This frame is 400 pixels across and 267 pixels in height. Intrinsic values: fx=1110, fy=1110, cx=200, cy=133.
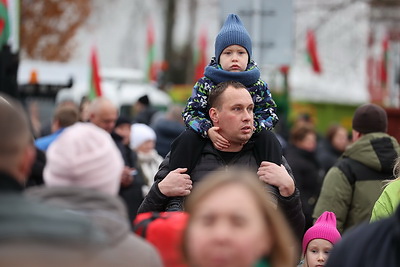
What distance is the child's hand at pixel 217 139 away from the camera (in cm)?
662

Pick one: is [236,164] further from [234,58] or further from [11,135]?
[11,135]

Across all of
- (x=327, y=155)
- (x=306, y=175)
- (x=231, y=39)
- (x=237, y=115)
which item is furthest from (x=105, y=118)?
(x=327, y=155)

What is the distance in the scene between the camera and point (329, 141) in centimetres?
1680

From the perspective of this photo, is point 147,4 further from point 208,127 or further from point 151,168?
point 208,127

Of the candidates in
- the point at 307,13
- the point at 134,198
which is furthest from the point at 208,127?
the point at 307,13

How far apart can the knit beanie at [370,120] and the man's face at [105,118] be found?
2658mm

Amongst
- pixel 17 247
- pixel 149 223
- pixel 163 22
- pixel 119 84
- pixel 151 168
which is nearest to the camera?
pixel 17 247

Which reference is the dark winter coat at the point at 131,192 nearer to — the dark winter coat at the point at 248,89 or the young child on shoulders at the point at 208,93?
the young child on shoulders at the point at 208,93

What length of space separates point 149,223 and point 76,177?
585mm

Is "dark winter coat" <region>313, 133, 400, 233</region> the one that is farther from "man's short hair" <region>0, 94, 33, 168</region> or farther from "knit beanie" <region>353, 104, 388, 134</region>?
"man's short hair" <region>0, 94, 33, 168</region>

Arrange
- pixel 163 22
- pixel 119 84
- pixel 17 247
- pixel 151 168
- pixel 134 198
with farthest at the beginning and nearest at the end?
pixel 163 22 → pixel 119 84 → pixel 151 168 → pixel 134 198 → pixel 17 247

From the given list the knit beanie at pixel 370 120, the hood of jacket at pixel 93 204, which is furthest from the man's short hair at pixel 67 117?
the hood of jacket at pixel 93 204

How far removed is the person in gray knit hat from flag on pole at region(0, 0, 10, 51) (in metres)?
5.99

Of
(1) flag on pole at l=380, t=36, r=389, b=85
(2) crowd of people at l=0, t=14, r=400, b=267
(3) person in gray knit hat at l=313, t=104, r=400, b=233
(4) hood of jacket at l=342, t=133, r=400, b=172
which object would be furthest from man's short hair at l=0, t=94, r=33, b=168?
(1) flag on pole at l=380, t=36, r=389, b=85
